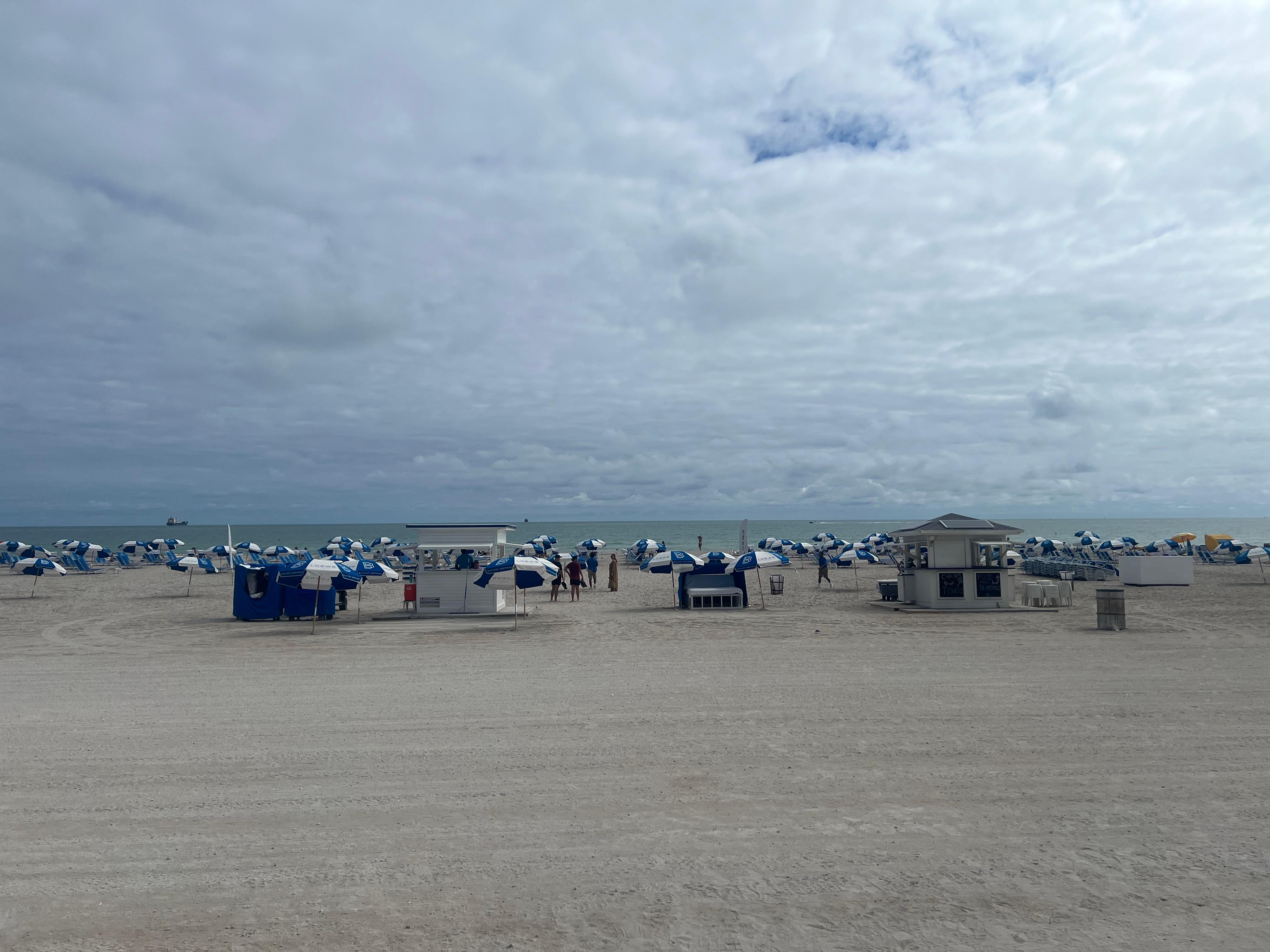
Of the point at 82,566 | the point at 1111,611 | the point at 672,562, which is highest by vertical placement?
the point at 672,562

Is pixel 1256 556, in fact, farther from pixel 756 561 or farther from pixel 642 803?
pixel 642 803

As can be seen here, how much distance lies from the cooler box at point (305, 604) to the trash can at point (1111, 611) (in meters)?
16.1

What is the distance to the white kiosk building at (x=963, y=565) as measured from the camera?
65.1ft

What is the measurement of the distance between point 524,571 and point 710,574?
6222mm

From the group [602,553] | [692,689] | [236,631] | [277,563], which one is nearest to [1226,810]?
[692,689]

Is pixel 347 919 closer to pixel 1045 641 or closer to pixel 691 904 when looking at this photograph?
pixel 691 904

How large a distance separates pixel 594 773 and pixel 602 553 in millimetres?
60753

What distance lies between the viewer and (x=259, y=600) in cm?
1897

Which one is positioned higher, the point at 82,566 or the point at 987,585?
the point at 82,566

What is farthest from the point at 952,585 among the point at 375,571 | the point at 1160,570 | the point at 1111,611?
the point at 375,571

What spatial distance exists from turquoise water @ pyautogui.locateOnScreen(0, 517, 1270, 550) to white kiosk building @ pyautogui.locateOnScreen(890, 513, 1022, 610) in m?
53.3

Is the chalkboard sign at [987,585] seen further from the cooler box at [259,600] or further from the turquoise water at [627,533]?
the turquoise water at [627,533]

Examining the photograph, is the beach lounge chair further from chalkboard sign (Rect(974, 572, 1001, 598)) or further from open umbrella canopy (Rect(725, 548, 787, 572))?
chalkboard sign (Rect(974, 572, 1001, 598))

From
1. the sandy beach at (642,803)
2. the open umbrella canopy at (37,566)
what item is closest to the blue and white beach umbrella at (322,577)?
the sandy beach at (642,803)
